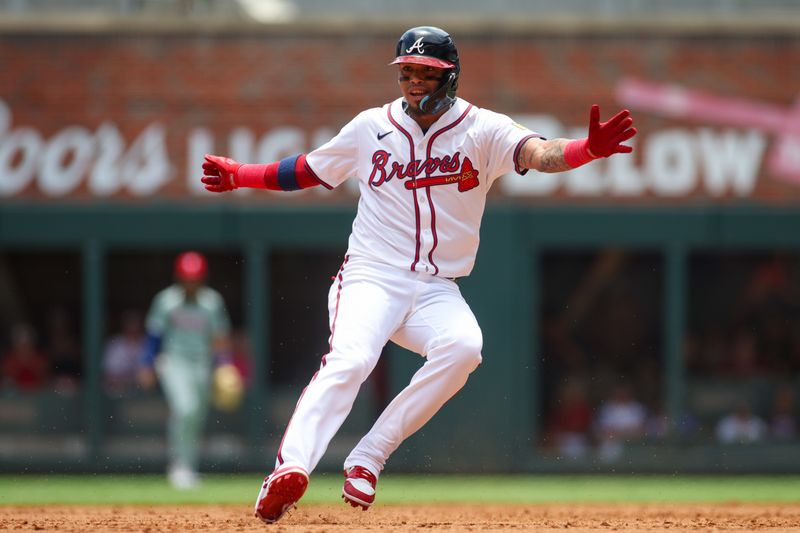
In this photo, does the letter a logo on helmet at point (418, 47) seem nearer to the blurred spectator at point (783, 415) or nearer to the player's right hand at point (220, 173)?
the player's right hand at point (220, 173)

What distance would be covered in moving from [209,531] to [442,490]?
5031 mm

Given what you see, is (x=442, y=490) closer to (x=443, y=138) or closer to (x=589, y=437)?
(x=589, y=437)

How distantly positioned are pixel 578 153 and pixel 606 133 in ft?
0.47

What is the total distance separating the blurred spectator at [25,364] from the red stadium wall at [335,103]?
136 centimetres

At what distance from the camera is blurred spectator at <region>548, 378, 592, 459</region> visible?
41.1 ft

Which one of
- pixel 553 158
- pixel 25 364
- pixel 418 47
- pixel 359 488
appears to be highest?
pixel 418 47

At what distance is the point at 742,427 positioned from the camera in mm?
12469

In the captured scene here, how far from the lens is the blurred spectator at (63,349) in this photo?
1255cm

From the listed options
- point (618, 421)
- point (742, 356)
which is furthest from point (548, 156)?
point (742, 356)

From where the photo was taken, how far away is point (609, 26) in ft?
42.5

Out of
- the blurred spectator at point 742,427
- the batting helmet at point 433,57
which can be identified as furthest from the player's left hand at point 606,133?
the blurred spectator at point 742,427

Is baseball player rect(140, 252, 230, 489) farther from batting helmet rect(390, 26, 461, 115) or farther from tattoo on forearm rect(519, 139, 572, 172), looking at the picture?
tattoo on forearm rect(519, 139, 572, 172)

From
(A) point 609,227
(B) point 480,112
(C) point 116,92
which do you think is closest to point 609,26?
(A) point 609,227

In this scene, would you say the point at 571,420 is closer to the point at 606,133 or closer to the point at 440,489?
the point at 440,489
